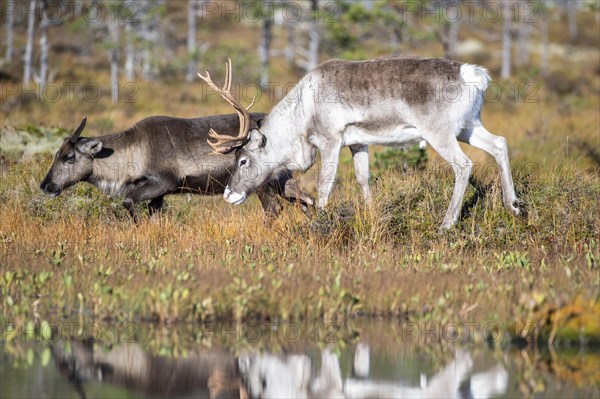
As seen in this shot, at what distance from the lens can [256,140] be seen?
1295 cm

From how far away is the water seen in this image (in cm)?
754

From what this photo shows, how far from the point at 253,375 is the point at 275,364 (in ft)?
1.00

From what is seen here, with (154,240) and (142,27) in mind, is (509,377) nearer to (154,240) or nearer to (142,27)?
(154,240)

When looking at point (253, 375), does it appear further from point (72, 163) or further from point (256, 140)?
point (72, 163)

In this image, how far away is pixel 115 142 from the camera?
1355cm

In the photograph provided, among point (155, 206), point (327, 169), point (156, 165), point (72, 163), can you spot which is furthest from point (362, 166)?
point (72, 163)

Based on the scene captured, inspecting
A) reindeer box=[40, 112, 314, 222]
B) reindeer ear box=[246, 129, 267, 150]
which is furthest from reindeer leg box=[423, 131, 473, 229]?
reindeer ear box=[246, 129, 267, 150]

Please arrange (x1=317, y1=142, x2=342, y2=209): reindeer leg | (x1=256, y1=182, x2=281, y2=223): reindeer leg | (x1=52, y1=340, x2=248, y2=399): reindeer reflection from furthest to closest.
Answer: (x1=256, y1=182, x2=281, y2=223): reindeer leg < (x1=317, y1=142, x2=342, y2=209): reindeer leg < (x1=52, y1=340, x2=248, y2=399): reindeer reflection

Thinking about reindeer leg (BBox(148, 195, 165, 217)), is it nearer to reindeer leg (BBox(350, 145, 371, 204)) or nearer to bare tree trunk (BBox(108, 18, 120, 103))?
reindeer leg (BBox(350, 145, 371, 204))

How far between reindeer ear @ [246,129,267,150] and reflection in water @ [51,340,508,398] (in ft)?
16.0

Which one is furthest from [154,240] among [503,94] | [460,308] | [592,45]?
[592,45]

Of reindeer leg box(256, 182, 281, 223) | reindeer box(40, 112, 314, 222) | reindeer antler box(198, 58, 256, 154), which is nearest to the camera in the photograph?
reindeer antler box(198, 58, 256, 154)

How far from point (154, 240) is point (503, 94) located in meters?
21.1

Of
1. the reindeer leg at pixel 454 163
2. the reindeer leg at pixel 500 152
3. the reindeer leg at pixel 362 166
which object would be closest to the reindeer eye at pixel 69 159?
the reindeer leg at pixel 362 166
